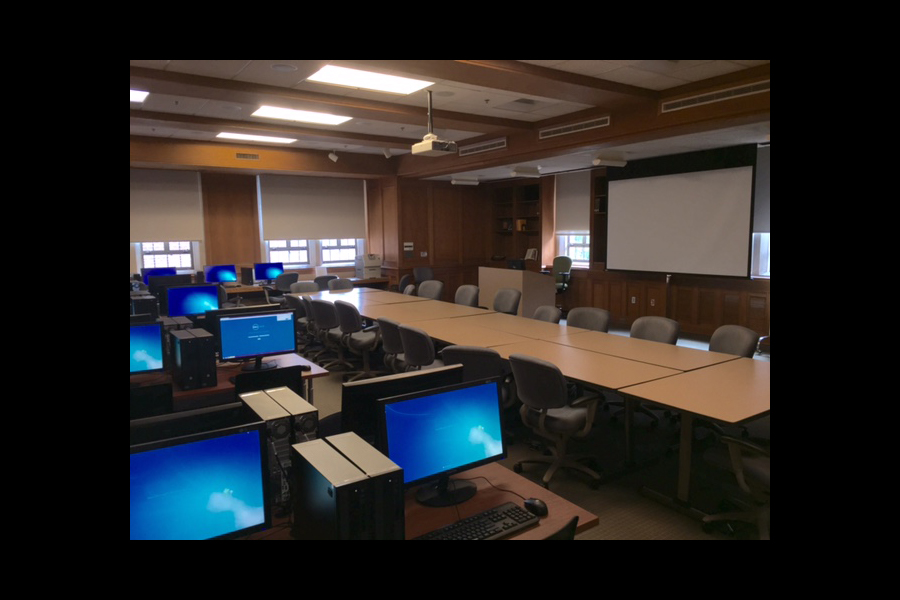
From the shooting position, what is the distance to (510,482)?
221 centimetres

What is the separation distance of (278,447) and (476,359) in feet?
6.71

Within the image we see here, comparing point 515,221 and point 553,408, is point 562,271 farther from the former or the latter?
point 553,408

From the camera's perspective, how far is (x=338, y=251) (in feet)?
36.5

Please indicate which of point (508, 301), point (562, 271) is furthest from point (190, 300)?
point (562, 271)

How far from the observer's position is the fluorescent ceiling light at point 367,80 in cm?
471

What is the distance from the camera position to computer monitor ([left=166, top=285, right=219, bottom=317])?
5.49 meters

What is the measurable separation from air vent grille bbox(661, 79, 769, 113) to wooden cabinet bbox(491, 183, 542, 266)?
5.63 m

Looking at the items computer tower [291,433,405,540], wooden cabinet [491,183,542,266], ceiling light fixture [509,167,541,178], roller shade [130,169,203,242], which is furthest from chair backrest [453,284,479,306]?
roller shade [130,169,203,242]

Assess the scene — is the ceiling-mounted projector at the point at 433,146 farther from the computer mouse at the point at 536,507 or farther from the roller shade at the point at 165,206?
the roller shade at the point at 165,206

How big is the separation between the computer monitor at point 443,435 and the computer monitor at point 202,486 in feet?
1.47

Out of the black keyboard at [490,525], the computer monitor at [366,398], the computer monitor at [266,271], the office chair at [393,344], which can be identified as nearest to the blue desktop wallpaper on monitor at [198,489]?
the computer monitor at [366,398]

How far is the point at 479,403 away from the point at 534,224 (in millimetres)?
9334
